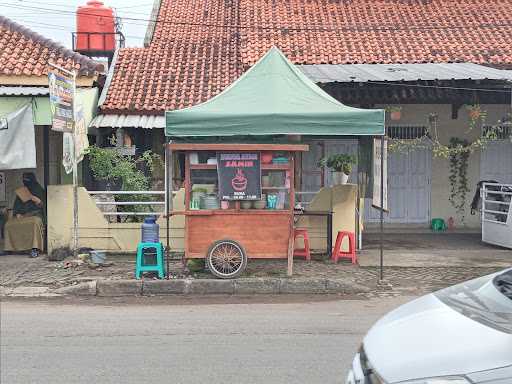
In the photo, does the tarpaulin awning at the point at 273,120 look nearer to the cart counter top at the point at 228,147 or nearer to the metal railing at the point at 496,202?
the cart counter top at the point at 228,147

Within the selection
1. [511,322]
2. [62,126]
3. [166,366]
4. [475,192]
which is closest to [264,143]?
[62,126]

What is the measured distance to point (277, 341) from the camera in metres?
6.23

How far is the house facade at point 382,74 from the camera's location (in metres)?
13.4

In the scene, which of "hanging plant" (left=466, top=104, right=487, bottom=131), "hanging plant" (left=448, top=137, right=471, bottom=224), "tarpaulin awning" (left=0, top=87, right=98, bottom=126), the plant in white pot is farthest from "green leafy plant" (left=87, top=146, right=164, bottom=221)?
"hanging plant" (left=448, top=137, right=471, bottom=224)

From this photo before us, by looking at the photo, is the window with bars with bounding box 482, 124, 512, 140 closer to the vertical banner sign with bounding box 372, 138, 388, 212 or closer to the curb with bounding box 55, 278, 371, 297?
the vertical banner sign with bounding box 372, 138, 388, 212

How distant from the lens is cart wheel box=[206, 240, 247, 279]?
9.20 meters

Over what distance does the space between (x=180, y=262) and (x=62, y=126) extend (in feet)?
9.60

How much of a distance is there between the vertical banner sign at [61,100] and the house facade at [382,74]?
2.35 meters

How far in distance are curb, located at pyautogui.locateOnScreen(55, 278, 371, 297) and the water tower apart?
10705mm

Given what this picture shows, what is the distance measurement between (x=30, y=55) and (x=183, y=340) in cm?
937

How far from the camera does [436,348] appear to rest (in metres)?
2.88

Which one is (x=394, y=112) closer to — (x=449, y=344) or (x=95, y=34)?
(x=95, y=34)

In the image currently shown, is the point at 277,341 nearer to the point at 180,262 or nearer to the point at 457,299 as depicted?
the point at 457,299

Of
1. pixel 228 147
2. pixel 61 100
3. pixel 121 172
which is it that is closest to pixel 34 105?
pixel 61 100
